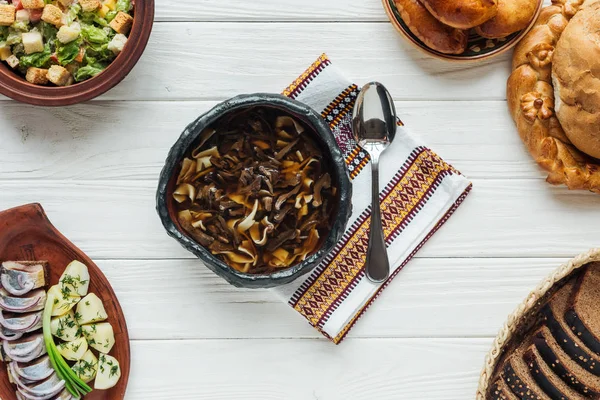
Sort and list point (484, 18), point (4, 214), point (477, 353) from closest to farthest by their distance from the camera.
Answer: point (484, 18)
point (4, 214)
point (477, 353)

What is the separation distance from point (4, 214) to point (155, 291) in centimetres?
43

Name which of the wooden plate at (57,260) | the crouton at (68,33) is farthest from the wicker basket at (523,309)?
the crouton at (68,33)

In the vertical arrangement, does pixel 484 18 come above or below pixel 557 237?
above

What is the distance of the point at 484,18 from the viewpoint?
5.02 ft

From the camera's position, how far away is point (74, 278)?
1.69 m

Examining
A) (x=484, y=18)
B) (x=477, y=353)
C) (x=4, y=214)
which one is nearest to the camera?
(x=484, y=18)

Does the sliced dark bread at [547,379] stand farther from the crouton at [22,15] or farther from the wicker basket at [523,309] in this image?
the crouton at [22,15]

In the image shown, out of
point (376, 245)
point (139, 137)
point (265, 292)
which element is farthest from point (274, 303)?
point (139, 137)

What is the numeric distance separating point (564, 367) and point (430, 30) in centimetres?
90

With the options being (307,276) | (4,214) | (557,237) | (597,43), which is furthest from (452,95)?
(4,214)

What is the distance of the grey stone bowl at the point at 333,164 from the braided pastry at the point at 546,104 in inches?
21.0

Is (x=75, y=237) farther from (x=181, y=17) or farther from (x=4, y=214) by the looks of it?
(x=181, y=17)

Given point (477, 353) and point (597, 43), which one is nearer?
point (597, 43)

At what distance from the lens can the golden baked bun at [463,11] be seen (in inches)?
59.4
